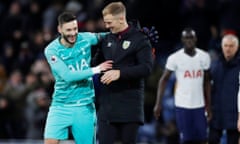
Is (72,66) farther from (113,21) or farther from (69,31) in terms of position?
(113,21)

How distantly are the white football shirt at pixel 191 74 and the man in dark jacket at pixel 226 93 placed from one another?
19cm

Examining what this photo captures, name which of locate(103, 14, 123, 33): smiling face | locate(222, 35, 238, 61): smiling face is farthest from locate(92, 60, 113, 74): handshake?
locate(222, 35, 238, 61): smiling face

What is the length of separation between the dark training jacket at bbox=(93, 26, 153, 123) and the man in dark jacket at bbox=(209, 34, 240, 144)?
2215 mm

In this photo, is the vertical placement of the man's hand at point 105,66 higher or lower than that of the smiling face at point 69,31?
lower

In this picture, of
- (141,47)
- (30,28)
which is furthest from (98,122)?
(30,28)

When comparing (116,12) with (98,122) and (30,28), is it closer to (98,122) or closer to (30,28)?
(98,122)

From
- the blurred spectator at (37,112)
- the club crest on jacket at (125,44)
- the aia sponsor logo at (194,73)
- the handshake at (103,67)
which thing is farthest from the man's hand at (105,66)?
the blurred spectator at (37,112)

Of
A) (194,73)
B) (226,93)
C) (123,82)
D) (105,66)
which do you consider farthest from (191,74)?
(105,66)

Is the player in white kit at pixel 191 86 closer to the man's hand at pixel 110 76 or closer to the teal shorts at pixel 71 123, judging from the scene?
the teal shorts at pixel 71 123

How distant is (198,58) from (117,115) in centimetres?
254

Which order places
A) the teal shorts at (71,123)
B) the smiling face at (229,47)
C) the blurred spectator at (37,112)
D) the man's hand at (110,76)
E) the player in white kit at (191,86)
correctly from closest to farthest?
the man's hand at (110,76), the teal shorts at (71,123), the smiling face at (229,47), the player in white kit at (191,86), the blurred spectator at (37,112)

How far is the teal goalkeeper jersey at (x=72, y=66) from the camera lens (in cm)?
977

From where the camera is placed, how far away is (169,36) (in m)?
16.4

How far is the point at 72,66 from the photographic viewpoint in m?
9.84
